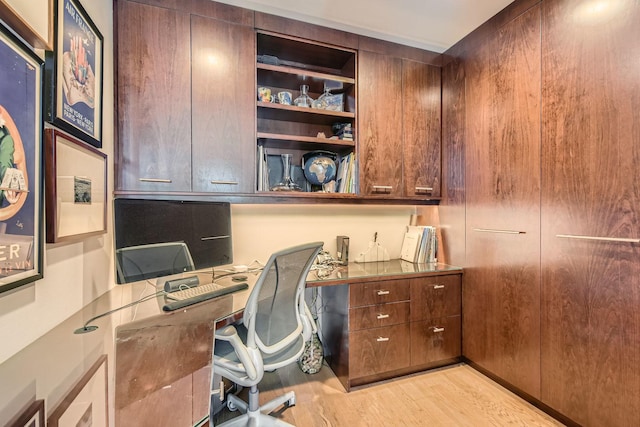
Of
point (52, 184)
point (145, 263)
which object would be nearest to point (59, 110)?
point (52, 184)

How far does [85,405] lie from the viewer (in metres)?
0.66

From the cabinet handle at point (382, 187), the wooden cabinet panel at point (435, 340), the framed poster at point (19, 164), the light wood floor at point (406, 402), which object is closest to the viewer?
the framed poster at point (19, 164)

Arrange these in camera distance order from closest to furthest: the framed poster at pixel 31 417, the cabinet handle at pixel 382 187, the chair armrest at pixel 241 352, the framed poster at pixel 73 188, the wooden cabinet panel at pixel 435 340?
the framed poster at pixel 31 417 < the framed poster at pixel 73 188 < the chair armrest at pixel 241 352 < the wooden cabinet panel at pixel 435 340 < the cabinet handle at pixel 382 187

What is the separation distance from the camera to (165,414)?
2.13 feet

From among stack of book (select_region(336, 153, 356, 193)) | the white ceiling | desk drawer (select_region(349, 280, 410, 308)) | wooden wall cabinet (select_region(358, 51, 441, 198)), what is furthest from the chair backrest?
the white ceiling

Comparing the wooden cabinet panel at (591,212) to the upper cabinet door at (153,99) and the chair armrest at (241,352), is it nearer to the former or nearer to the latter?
the chair armrest at (241,352)

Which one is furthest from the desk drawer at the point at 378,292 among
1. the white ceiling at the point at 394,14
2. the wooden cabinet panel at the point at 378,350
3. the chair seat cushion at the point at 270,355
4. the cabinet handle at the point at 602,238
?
the white ceiling at the point at 394,14

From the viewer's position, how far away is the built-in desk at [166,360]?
66 cm

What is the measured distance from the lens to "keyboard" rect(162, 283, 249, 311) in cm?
130

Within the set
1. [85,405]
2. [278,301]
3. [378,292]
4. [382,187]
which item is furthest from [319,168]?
[85,405]

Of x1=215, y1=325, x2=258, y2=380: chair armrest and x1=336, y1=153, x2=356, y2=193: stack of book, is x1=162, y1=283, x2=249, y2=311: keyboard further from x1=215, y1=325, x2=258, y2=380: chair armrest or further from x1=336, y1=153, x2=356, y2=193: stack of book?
x1=336, y1=153, x2=356, y2=193: stack of book

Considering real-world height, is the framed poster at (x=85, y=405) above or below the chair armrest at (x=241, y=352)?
above

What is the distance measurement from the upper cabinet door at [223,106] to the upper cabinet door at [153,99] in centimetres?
6

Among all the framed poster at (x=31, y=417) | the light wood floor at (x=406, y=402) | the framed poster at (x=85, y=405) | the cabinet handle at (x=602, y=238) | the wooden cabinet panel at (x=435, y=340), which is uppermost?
the cabinet handle at (x=602, y=238)
